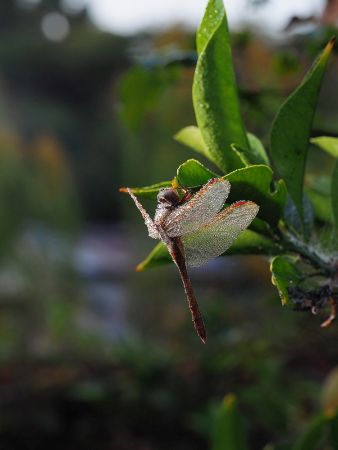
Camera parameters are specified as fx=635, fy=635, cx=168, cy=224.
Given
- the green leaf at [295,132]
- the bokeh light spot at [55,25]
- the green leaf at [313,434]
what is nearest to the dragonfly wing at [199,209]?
the green leaf at [295,132]

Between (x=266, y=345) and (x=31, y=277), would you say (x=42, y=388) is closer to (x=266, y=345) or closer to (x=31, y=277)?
(x=266, y=345)

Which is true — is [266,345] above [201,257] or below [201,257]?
below

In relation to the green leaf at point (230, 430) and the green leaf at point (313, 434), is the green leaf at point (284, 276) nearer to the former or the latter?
the green leaf at point (313, 434)

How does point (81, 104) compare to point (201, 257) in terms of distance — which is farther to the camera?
point (81, 104)

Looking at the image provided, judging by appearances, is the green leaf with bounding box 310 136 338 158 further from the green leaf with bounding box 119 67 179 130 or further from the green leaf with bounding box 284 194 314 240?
the green leaf with bounding box 119 67 179 130

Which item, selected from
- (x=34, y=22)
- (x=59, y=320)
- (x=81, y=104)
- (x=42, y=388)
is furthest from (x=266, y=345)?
(x=34, y=22)

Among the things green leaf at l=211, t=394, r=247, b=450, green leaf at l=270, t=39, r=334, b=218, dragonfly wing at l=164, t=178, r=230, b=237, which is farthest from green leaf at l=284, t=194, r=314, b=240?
green leaf at l=211, t=394, r=247, b=450

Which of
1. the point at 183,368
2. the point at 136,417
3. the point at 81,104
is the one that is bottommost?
the point at 81,104
